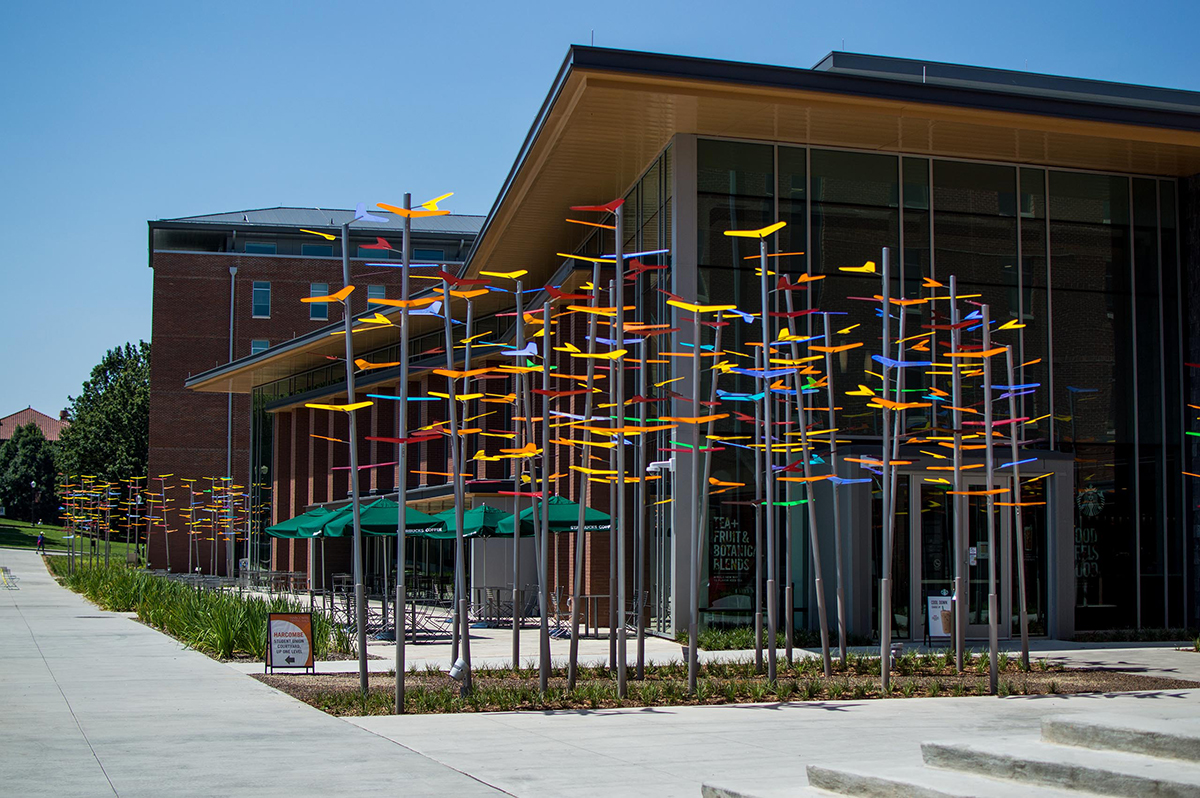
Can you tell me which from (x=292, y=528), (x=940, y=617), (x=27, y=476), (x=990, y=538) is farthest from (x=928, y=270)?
(x=27, y=476)

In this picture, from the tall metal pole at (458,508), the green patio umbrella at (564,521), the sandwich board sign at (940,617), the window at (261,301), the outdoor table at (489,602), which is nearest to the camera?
the tall metal pole at (458,508)

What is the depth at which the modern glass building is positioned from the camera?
20969 mm

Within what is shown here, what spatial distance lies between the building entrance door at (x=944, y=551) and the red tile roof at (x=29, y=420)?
162 m

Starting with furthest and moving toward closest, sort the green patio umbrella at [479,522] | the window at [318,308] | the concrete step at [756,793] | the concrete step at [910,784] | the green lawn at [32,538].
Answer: the green lawn at [32,538] → the window at [318,308] → the green patio umbrella at [479,522] → the concrete step at [756,793] → the concrete step at [910,784]

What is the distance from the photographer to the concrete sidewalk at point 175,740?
27.7ft

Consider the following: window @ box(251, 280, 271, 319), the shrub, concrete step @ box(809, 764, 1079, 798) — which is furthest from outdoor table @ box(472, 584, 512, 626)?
window @ box(251, 280, 271, 319)

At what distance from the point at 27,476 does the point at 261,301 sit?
69.1 meters

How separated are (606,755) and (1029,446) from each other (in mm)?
15853

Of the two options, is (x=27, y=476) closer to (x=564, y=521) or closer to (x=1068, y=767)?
(x=564, y=521)

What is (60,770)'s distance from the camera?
29.3ft

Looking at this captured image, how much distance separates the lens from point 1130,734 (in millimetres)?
7016

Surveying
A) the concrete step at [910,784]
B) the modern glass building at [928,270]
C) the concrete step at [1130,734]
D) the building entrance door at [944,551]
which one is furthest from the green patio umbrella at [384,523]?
the concrete step at [1130,734]

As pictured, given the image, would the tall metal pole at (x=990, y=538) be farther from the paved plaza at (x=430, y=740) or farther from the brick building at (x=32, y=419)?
the brick building at (x=32, y=419)

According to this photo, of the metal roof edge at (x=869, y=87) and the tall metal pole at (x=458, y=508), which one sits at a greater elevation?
the metal roof edge at (x=869, y=87)
